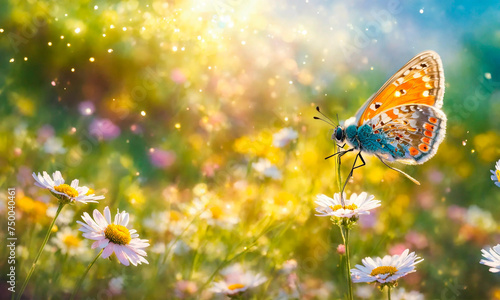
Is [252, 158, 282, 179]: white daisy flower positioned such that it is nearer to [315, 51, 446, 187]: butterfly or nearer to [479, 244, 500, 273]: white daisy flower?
A: [315, 51, 446, 187]: butterfly

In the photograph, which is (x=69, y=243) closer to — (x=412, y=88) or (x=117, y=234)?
(x=117, y=234)

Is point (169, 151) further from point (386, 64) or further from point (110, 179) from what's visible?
point (386, 64)

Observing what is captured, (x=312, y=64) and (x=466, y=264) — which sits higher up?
(x=312, y=64)

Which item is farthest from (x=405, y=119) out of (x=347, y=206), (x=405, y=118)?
(x=347, y=206)

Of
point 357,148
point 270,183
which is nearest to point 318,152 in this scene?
point 270,183

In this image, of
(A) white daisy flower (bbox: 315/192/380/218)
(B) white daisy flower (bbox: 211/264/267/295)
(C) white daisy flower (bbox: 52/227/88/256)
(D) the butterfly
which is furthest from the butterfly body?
(C) white daisy flower (bbox: 52/227/88/256)

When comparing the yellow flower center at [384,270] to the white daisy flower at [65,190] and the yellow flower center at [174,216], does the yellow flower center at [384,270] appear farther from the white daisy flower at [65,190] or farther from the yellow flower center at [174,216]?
the yellow flower center at [174,216]
